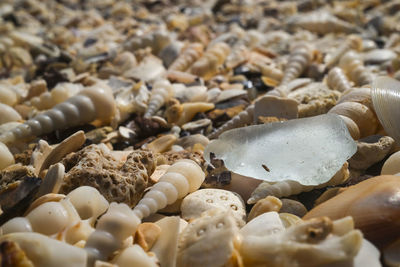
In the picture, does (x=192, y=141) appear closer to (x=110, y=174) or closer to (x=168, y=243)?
(x=110, y=174)

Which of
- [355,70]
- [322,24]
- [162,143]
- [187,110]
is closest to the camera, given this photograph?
[162,143]

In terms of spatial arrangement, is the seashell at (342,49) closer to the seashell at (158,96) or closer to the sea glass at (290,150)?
the seashell at (158,96)

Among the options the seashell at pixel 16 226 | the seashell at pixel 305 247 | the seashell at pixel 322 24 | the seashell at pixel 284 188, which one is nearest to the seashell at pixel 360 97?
the seashell at pixel 284 188

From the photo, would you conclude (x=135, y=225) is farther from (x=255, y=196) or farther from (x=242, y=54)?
(x=242, y=54)

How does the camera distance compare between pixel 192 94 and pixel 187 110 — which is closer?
pixel 187 110

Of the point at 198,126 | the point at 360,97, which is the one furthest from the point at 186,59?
the point at 360,97

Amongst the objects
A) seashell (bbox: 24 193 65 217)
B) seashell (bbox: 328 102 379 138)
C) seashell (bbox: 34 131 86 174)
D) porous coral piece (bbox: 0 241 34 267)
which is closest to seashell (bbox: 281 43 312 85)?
seashell (bbox: 328 102 379 138)
